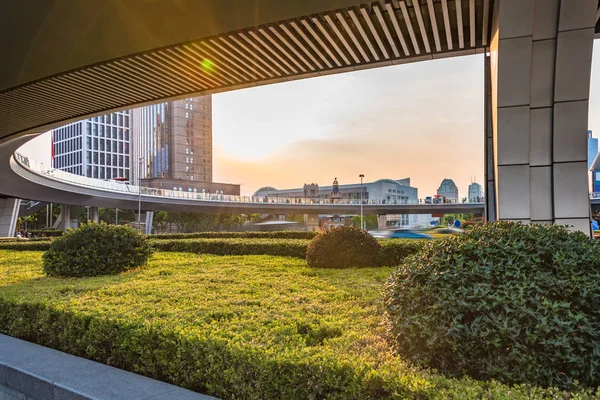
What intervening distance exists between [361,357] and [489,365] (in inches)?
36.0

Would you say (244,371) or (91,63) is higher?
(91,63)

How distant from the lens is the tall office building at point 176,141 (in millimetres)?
114688

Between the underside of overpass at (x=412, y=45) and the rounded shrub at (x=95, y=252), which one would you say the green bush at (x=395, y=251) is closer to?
the underside of overpass at (x=412, y=45)

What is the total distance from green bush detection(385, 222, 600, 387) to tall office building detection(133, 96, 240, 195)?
107m

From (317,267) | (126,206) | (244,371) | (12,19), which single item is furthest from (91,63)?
(126,206)

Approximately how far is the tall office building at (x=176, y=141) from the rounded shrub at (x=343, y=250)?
100176mm

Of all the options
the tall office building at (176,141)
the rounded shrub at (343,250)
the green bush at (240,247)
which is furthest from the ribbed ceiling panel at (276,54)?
the tall office building at (176,141)

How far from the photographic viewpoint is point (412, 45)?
346 inches

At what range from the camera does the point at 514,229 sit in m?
3.73

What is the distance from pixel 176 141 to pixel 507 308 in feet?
386

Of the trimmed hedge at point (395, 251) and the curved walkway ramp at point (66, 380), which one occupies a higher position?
the trimmed hedge at point (395, 251)

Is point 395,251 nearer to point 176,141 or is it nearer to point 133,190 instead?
point 133,190

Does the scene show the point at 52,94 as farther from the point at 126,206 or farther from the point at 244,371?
the point at 126,206

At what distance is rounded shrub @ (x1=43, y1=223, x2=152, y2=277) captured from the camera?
866cm
